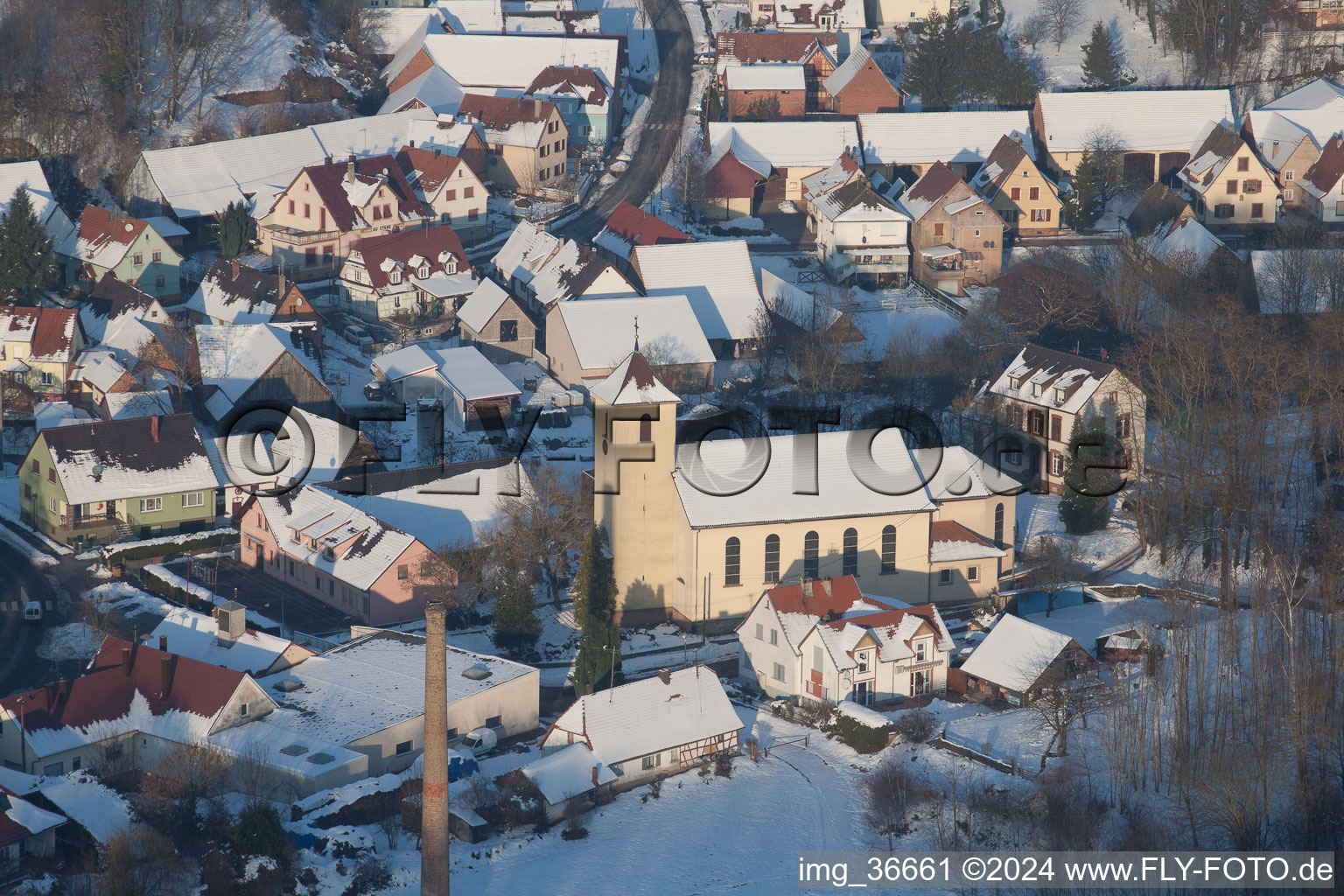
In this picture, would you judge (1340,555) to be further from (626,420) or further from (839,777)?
(626,420)

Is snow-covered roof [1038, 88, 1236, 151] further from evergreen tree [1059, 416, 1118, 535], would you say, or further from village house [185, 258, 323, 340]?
village house [185, 258, 323, 340]

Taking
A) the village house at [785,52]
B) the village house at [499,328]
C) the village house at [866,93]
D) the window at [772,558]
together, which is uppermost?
the village house at [785,52]

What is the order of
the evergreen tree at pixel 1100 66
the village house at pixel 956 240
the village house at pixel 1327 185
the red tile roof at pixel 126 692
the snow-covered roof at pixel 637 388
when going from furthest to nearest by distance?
the evergreen tree at pixel 1100 66 < the village house at pixel 1327 185 < the village house at pixel 956 240 < the snow-covered roof at pixel 637 388 < the red tile roof at pixel 126 692

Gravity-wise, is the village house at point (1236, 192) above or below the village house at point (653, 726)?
above

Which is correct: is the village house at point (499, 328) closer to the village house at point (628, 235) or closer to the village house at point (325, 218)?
the village house at point (628, 235)

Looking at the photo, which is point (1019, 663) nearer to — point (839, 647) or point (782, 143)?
point (839, 647)

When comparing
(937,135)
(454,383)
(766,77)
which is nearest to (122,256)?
(454,383)

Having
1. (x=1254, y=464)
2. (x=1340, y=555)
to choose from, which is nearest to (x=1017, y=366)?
(x=1254, y=464)

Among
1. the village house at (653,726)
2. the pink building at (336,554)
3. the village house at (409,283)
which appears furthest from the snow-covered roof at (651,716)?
the village house at (409,283)
